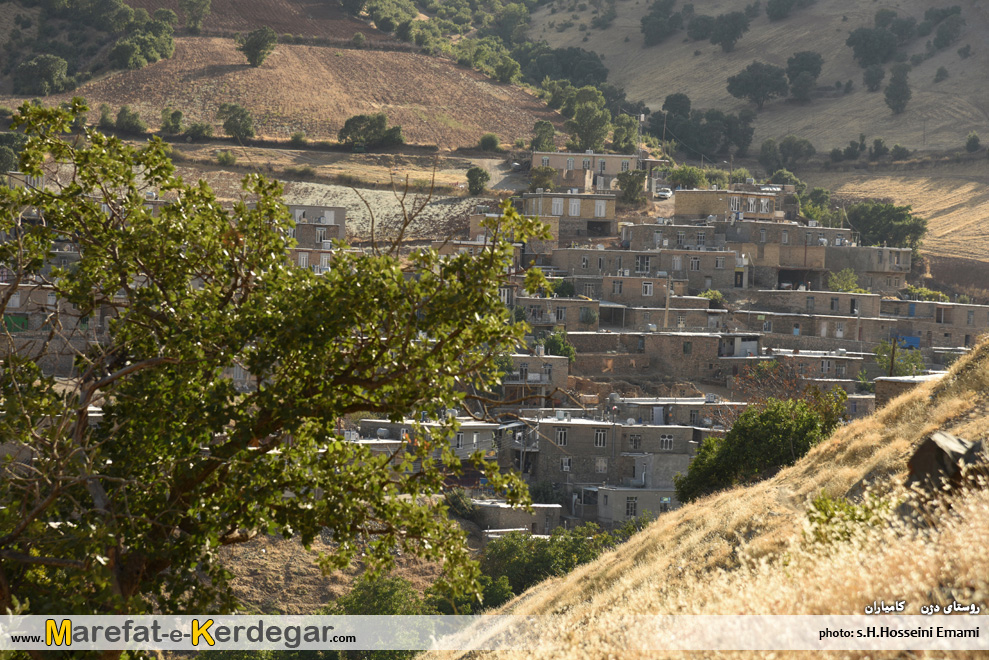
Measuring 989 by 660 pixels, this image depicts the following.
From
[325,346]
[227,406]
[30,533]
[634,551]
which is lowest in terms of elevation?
[634,551]

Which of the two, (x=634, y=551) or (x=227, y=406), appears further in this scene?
(x=634, y=551)

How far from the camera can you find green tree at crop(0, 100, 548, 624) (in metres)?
6.55

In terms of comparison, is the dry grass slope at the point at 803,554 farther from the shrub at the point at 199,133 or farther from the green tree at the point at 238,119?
the green tree at the point at 238,119

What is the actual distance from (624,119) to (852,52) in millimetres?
47061

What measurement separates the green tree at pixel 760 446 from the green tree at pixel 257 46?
83.1 metres

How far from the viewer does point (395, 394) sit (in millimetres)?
6980

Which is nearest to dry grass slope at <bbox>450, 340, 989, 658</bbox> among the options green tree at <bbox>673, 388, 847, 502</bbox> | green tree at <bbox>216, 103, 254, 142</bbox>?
green tree at <bbox>673, 388, 847, 502</bbox>

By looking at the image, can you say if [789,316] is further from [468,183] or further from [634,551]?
[634,551]

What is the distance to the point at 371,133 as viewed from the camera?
82.1 meters

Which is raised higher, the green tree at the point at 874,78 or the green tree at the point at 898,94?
the green tree at the point at 874,78

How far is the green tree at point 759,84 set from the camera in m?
111

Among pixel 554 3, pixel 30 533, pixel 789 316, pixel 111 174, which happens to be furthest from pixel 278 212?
pixel 554 3

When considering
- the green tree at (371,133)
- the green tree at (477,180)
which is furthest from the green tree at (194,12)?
the green tree at (477,180)

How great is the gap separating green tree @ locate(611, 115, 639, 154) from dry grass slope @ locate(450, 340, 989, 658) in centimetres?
6456
